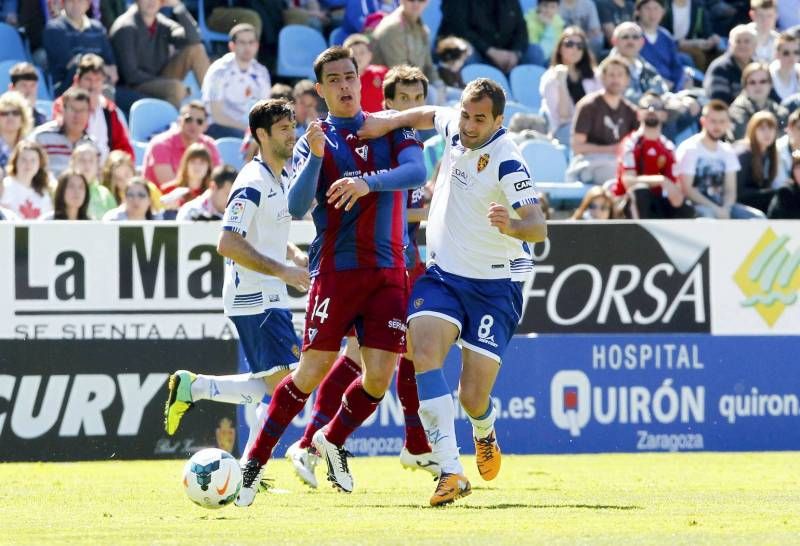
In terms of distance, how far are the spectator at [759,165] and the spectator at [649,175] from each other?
795 millimetres

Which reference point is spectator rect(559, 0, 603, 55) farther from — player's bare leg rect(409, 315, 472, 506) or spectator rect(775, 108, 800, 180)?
player's bare leg rect(409, 315, 472, 506)

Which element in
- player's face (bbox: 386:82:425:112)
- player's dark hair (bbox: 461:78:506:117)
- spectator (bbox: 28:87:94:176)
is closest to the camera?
player's dark hair (bbox: 461:78:506:117)

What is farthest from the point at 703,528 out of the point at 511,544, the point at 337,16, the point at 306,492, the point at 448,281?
the point at 337,16

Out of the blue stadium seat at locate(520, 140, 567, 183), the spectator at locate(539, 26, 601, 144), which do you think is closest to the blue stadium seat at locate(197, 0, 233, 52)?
the spectator at locate(539, 26, 601, 144)

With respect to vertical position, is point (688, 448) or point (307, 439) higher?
point (307, 439)

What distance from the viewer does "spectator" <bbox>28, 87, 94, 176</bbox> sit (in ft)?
49.8

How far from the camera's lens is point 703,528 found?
781 cm

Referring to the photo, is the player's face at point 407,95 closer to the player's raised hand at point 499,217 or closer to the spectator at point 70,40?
the player's raised hand at point 499,217

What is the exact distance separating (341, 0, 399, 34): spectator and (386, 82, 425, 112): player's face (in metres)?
7.52

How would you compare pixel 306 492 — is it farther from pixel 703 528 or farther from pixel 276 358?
pixel 703 528

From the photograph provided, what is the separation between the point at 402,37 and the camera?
1755 centimetres

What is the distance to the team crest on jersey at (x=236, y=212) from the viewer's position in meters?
9.59

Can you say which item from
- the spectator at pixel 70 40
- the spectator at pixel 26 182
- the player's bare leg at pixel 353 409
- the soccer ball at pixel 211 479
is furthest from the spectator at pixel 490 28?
the soccer ball at pixel 211 479

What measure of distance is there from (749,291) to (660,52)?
7112 mm
